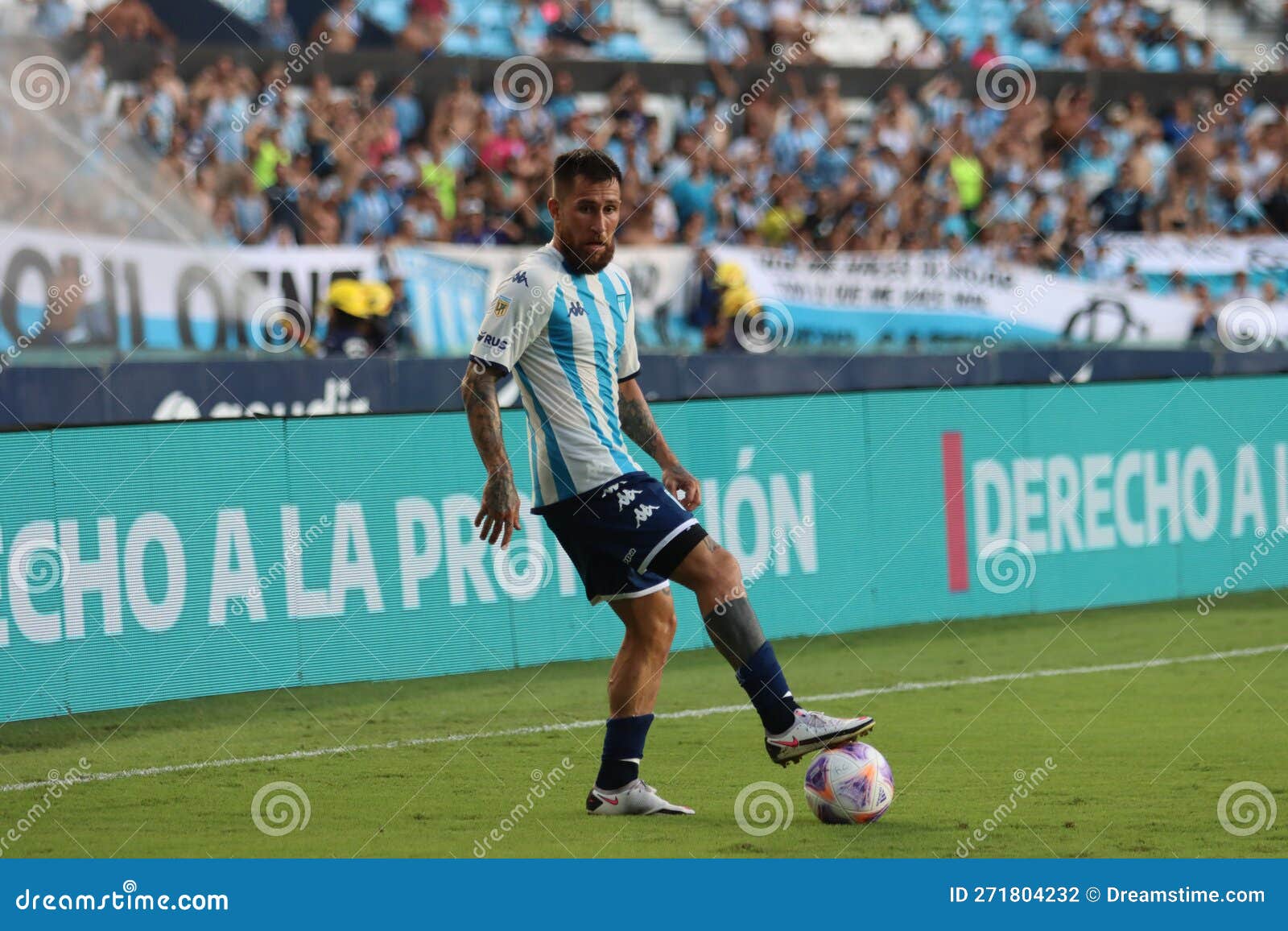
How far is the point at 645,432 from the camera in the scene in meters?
6.85

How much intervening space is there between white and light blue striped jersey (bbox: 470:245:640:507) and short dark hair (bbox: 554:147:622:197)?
0.26 meters

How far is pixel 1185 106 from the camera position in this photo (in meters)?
23.9

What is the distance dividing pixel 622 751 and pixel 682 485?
3.15ft

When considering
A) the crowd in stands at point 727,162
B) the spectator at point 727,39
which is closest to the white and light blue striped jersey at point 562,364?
the crowd in stands at point 727,162

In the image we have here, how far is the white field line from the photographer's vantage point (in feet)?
26.0

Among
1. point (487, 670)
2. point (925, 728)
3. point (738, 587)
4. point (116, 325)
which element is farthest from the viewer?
point (116, 325)

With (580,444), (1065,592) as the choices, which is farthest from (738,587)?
(1065,592)

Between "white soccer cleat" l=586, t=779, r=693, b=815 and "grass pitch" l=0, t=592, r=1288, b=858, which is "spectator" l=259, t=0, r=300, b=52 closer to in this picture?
"grass pitch" l=0, t=592, r=1288, b=858

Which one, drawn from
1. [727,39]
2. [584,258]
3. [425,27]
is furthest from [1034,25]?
[584,258]

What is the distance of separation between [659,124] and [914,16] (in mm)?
5281

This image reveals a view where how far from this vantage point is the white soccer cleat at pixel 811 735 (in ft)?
20.7

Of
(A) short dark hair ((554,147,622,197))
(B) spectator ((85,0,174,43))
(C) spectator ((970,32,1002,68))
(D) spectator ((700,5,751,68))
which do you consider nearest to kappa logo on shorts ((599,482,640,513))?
(A) short dark hair ((554,147,622,197))

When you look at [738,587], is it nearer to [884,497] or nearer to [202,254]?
[884,497]

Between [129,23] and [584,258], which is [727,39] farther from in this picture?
[584,258]
